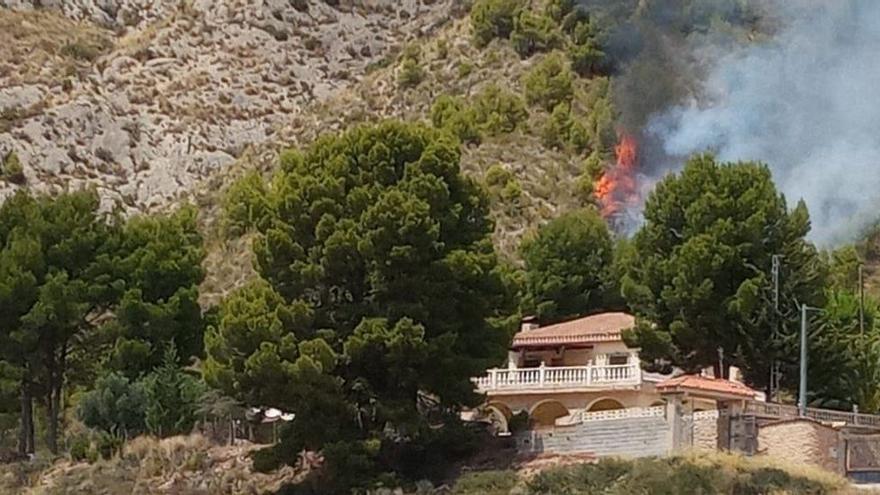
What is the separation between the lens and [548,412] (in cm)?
5406

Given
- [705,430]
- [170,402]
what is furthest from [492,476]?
[170,402]

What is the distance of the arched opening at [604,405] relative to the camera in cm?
5222

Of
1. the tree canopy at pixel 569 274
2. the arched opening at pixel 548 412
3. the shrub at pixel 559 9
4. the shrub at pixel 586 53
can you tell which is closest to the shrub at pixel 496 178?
the shrub at pixel 586 53

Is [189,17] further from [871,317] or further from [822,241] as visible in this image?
[871,317]

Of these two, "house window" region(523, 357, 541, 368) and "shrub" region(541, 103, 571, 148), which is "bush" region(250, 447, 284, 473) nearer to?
"house window" region(523, 357, 541, 368)

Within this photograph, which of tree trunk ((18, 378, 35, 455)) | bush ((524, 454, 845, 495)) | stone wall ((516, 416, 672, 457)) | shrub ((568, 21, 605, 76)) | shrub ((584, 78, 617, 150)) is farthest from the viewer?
shrub ((568, 21, 605, 76))

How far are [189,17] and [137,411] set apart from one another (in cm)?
6296

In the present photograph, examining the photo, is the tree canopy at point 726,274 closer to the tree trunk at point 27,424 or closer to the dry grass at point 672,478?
the dry grass at point 672,478

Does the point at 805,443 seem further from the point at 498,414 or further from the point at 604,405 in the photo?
the point at 498,414

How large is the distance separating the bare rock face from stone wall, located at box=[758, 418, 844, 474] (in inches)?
2326

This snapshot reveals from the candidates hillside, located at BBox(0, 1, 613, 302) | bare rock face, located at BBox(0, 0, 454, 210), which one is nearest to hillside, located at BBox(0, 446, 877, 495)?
hillside, located at BBox(0, 1, 613, 302)

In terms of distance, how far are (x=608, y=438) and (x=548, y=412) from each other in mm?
7694

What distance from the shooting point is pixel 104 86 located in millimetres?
105625

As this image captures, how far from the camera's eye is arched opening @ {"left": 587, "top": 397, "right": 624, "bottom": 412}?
52.2m
